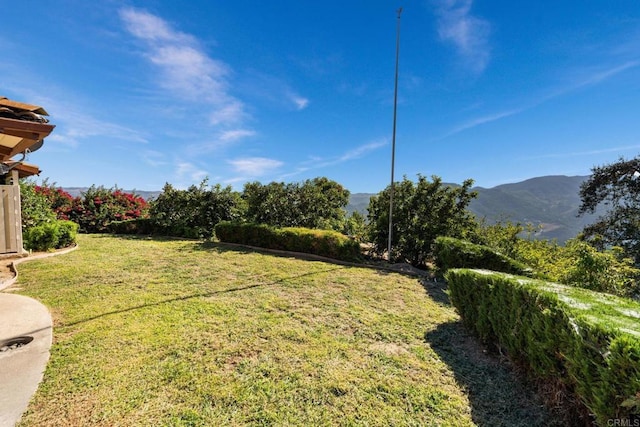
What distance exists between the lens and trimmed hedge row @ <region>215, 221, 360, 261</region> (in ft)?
29.3

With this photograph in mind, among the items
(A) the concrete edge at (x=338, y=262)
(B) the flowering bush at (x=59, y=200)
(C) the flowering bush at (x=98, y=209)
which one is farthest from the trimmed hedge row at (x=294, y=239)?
(B) the flowering bush at (x=59, y=200)

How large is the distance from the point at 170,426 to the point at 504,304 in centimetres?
361

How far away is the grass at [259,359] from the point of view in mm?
2359

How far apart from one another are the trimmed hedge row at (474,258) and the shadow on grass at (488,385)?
3.06 metres

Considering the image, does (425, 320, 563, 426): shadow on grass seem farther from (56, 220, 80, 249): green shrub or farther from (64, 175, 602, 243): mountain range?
A: (64, 175, 602, 243): mountain range

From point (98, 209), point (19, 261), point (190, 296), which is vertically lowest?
point (190, 296)

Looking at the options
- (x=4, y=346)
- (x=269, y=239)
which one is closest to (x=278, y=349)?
(x=4, y=346)

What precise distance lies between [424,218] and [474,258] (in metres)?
2.77

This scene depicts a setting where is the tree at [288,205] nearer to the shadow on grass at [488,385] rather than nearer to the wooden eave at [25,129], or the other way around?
the shadow on grass at [488,385]

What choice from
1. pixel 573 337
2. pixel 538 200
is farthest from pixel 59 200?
pixel 538 200

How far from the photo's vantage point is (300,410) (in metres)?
2.39

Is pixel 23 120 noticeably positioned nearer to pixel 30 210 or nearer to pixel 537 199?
pixel 30 210

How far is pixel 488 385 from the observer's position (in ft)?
9.43

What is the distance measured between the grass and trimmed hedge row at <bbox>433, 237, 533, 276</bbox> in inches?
51.8
